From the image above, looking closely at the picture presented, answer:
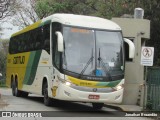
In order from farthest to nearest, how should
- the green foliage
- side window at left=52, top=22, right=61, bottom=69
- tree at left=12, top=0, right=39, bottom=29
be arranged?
tree at left=12, top=0, right=39, bottom=29 → the green foliage → side window at left=52, top=22, right=61, bottom=69

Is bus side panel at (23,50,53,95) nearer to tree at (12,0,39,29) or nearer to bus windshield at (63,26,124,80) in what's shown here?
bus windshield at (63,26,124,80)

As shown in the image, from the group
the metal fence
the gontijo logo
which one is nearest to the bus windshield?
the metal fence

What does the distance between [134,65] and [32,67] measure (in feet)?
16.2

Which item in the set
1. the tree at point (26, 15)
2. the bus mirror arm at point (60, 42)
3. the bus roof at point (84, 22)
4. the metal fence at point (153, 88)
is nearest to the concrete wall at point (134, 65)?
the metal fence at point (153, 88)

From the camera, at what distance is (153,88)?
19.6m

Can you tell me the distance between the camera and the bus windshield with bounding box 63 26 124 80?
55.0ft

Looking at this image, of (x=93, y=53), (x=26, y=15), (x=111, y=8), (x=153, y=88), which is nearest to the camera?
(x=93, y=53)

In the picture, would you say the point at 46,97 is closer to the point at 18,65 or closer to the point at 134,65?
the point at 134,65

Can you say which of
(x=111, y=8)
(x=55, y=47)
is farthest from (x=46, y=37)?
(x=111, y=8)

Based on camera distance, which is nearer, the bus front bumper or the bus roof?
the bus front bumper

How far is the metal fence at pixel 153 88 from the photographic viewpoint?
62.7 feet

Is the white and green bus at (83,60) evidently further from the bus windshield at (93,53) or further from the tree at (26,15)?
the tree at (26,15)

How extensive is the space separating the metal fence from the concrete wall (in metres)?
1.37

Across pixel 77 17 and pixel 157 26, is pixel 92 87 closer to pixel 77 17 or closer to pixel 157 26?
pixel 77 17
